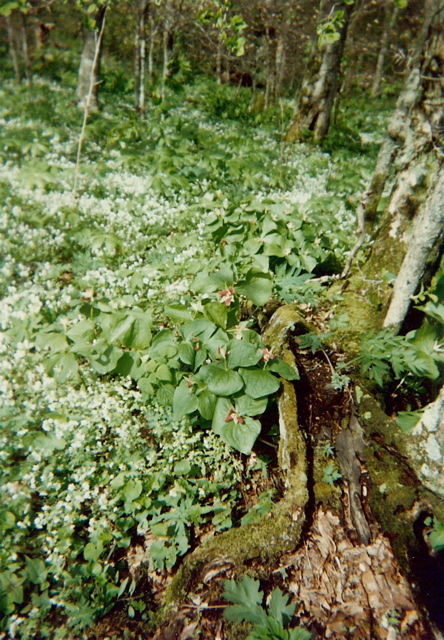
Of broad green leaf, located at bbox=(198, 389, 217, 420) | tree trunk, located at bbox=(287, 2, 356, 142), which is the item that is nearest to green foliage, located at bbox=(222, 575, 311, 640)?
→ broad green leaf, located at bbox=(198, 389, 217, 420)

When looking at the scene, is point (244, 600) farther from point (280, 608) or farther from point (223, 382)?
point (223, 382)

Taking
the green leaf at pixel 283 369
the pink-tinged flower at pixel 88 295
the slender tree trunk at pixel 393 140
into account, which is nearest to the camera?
the green leaf at pixel 283 369

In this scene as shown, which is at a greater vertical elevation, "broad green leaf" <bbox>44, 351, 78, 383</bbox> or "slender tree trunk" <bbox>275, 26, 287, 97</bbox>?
"slender tree trunk" <bbox>275, 26, 287, 97</bbox>

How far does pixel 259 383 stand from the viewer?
2848mm

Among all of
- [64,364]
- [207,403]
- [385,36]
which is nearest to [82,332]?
[64,364]

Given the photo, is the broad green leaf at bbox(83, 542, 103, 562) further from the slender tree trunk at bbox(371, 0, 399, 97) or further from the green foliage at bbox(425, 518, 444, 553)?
the slender tree trunk at bbox(371, 0, 399, 97)

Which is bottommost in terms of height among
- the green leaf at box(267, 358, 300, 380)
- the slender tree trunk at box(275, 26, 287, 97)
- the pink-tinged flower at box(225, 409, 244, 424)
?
the pink-tinged flower at box(225, 409, 244, 424)

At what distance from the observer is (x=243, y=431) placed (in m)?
2.80

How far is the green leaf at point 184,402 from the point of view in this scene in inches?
116

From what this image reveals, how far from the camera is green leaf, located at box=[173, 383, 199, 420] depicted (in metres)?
2.94

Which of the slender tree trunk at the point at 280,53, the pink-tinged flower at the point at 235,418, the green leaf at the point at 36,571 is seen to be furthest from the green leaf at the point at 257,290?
the slender tree trunk at the point at 280,53

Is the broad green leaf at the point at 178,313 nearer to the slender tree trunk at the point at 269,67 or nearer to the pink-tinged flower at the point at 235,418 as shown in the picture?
the pink-tinged flower at the point at 235,418

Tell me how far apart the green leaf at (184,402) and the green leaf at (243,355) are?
0.40m

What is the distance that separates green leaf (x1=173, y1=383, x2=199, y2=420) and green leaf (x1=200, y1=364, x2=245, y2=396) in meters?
0.21
